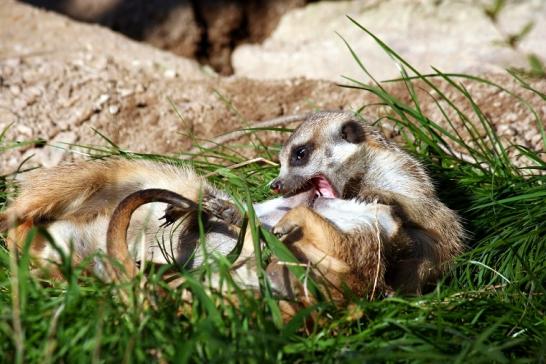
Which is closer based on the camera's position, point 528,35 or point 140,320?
point 140,320

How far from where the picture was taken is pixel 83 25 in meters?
6.57

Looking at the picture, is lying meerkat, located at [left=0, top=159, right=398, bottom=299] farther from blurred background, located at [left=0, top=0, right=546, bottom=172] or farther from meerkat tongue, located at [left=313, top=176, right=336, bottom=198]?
Result: blurred background, located at [left=0, top=0, right=546, bottom=172]

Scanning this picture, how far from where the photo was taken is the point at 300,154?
4.05 m

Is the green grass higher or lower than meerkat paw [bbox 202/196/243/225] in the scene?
lower

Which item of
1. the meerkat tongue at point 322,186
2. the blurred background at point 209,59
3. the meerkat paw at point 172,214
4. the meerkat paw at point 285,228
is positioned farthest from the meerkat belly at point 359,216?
the blurred background at point 209,59

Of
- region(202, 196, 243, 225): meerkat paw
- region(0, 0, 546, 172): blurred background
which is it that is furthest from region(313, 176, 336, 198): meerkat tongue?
region(0, 0, 546, 172): blurred background

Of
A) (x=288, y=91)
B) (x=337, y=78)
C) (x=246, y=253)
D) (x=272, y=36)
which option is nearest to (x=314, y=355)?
(x=246, y=253)

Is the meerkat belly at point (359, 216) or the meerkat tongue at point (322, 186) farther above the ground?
the meerkat tongue at point (322, 186)

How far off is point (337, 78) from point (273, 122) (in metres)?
1.78

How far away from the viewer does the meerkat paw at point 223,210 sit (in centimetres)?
341

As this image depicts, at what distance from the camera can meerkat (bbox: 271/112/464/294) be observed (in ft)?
9.83

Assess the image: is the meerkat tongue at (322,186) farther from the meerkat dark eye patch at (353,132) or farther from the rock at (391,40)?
the rock at (391,40)

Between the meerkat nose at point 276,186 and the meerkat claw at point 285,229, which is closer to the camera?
the meerkat claw at point 285,229

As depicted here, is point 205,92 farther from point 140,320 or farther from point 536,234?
point 140,320
